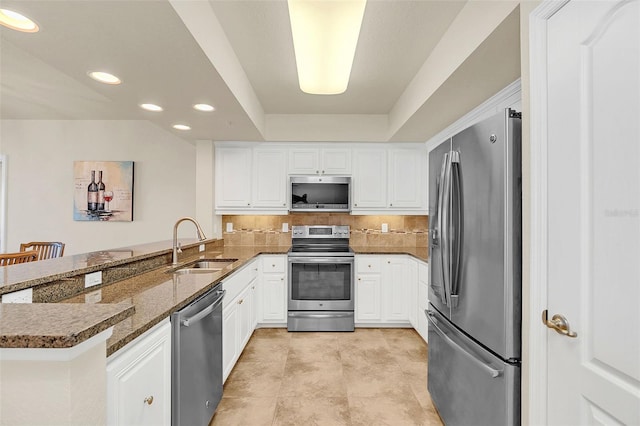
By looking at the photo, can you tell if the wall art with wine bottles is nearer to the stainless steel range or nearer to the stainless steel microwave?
the stainless steel microwave

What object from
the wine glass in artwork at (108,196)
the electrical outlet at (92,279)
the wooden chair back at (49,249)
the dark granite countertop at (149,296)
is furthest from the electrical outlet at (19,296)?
the wine glass in artwork at (108,196)

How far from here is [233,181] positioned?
12.5ft

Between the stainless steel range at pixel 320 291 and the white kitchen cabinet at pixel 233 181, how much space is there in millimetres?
963

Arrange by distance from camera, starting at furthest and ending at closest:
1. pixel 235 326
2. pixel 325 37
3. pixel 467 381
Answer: pixel 235 326
pixel 325 37
pixel 467 381

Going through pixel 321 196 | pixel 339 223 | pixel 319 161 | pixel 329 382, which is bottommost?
pixel 329 382

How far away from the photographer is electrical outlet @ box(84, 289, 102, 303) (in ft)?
4.72

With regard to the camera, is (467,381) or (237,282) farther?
(237,282)

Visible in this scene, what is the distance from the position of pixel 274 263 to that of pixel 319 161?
4.45 ft

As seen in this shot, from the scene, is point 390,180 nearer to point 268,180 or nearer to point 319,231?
point 319,231

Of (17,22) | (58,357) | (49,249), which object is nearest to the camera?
(58,357)

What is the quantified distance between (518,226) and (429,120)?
1879 mm

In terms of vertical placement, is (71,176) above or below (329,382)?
above

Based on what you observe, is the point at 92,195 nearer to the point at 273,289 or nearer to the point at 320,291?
the point at 273,289

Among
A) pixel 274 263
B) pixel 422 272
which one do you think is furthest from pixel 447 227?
pixel 274 263
